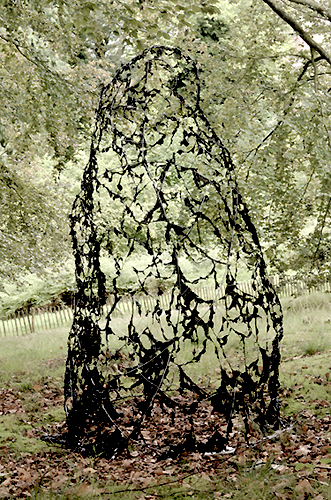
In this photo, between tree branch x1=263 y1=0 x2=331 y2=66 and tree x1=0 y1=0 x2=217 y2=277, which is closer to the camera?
tree branch x1=263 y1=0 x2=331 y2=66

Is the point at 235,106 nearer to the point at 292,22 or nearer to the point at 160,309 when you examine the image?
the point at 292,22

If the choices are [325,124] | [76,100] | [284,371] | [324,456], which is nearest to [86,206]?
[324,456]

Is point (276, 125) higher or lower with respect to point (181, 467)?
higher

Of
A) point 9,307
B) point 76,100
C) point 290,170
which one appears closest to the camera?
point 290,170

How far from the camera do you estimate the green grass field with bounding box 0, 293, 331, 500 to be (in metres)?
3.40

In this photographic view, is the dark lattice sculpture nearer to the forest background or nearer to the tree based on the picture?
the forest background

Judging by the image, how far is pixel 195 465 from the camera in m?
4.04

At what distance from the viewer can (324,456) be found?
12.5 ft

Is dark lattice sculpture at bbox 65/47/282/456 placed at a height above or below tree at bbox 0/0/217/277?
below

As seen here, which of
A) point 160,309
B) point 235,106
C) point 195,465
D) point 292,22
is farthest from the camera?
point 235,106

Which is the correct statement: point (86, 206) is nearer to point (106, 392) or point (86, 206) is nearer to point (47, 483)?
point (106, 392)

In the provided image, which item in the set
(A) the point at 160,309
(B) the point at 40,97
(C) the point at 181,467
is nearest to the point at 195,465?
(C) the point at 181,467

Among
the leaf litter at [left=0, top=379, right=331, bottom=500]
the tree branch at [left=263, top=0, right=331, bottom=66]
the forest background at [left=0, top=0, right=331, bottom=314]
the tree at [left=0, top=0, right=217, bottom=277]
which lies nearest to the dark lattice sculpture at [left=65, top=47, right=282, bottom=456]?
the leaf litter at [left=0, top=379, right=331, bottom=500]

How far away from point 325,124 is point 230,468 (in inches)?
156
